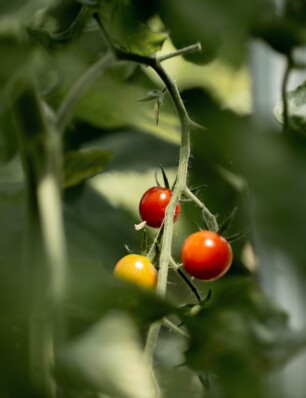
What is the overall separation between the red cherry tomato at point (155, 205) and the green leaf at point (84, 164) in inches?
3.8

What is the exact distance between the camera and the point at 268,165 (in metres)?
0.19

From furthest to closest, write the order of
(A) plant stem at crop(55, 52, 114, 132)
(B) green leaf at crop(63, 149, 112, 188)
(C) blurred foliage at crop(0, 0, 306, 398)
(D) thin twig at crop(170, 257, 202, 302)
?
(B) green leaf at crop(63, 149, 112, 188), (D) thin twig at crop(170, 257, 202, 302), (A) plant stem at crop(55, 52, 114, 132), (C) blurred foliage at crop(0, 0, 306, 398)

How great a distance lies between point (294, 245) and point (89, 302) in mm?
66

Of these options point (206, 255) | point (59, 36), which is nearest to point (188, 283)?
point (206, 255)

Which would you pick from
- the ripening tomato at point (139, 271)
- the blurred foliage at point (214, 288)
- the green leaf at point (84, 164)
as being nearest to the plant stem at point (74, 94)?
the blurred foliage at point (214, 288)

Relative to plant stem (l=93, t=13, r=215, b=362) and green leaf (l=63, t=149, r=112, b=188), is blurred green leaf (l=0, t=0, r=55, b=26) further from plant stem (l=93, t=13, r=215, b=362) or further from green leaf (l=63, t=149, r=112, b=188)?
green leaf (l=63, t=149, r=112, b=188)

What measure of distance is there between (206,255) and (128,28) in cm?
15

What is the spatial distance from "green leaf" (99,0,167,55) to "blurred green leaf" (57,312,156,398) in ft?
0.51

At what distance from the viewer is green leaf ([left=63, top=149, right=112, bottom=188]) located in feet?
1.99

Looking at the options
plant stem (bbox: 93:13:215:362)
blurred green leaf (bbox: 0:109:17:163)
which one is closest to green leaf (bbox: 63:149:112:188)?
blurred green leaf (bbox: 0:109:17:163)

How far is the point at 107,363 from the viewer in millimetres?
213

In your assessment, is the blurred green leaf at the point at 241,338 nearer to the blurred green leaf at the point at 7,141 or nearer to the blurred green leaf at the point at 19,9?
the blurred green leaf at the point at 19,9

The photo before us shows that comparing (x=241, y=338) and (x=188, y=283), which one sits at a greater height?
(x=241, y=338)

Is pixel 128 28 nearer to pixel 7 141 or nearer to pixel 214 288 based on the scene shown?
pixel 214 288
